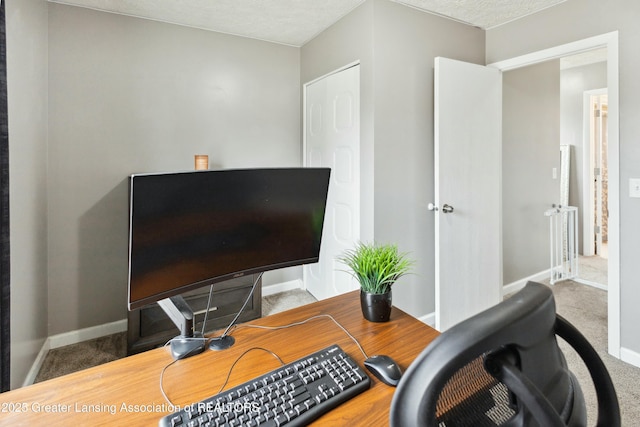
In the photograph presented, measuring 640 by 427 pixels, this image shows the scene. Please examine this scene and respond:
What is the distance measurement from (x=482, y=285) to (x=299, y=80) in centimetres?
253

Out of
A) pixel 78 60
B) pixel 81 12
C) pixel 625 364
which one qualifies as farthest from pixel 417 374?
pixel 81 12

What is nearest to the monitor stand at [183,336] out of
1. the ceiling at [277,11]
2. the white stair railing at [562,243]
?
the ceiling at [277,11]

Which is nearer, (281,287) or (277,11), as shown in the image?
(277,11)

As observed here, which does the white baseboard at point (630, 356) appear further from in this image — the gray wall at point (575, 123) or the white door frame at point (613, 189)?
the gray wall at point (575, 123)

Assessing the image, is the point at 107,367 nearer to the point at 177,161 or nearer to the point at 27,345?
the point at 27,345

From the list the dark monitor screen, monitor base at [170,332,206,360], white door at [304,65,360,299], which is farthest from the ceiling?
monitor base at [170,332,206,360]

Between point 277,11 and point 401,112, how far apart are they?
A: 48.1 inches

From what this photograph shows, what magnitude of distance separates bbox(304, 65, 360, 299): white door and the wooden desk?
60.5 inches

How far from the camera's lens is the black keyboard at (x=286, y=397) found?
0.71 m

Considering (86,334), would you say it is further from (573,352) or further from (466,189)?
(573,352)

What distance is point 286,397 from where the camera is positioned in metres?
0.77

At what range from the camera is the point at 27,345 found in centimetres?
196

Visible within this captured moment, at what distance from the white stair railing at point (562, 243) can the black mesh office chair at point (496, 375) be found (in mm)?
3649

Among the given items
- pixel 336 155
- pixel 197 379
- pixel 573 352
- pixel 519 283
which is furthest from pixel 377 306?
pixel 519 283
